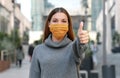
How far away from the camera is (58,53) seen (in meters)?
3.52

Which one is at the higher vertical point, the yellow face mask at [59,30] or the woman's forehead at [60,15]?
the woman's forehead at [60,15]

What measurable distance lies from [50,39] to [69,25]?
192mm

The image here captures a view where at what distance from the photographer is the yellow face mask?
3.51m

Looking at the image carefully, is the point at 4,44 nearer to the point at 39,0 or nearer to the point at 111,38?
the point at 111,38

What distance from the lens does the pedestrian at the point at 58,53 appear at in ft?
11.5

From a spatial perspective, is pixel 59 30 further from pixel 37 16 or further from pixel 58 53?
pixel 37 16

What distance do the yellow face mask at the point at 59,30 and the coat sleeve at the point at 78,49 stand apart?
14 centimetres

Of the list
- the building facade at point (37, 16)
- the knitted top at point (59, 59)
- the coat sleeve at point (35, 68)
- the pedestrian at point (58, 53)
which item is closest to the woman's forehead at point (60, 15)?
the pedestrian at point (58, 53)

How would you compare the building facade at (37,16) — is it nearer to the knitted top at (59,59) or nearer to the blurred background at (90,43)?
the blurred background at (90,43)

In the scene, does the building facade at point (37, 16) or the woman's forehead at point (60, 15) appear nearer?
the woman's forehead at point (60, 15)

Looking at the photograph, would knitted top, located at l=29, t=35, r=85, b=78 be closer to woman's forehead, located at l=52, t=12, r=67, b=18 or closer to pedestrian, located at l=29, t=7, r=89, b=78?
pedestrian, located at l=29, t=7, r=89, b=78

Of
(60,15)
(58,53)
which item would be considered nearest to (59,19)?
(60,15)

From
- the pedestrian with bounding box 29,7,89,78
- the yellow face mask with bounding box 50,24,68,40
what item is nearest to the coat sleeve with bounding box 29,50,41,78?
the pedestrian with bounding box 29,7,89,78

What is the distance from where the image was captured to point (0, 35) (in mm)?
28906
